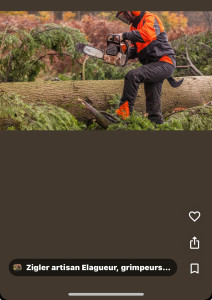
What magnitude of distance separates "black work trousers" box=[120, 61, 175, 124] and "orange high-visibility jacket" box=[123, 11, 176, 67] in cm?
9

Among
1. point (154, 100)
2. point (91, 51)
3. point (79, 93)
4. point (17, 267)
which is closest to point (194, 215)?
point (17, 267)

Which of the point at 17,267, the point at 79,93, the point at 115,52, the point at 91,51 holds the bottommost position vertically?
the point at 17,267

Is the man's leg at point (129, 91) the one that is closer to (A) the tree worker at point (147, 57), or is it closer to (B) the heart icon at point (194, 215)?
(A) the tree worker at point (147, 57)

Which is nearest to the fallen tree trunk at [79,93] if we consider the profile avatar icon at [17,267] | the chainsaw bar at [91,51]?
the chainsaw bar at [91,51]

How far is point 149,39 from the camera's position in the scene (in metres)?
3.85

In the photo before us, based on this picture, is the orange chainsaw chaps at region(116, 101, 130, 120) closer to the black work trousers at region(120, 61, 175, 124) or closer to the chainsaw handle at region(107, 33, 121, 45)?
the black work trousers at region(120, 61, 175, 124)

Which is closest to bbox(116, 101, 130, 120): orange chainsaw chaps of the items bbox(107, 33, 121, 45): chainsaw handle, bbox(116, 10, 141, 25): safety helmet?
bbox(107, 33, 121, 45): chainsaw handle

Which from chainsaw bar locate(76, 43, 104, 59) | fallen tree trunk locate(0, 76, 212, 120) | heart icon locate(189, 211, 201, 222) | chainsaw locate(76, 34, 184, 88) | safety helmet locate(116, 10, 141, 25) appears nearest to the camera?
heart icon locate(189, 211, 201, 222)

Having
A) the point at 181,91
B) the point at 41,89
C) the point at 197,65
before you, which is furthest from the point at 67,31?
the point at 197,65

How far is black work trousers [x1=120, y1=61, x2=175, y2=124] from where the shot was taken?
13.0 ft

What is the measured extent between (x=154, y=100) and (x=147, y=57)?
50 centimetres

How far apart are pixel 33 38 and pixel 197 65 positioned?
110 inches

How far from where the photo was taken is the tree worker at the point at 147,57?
3.75 m

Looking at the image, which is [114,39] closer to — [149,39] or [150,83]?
[149,39]
